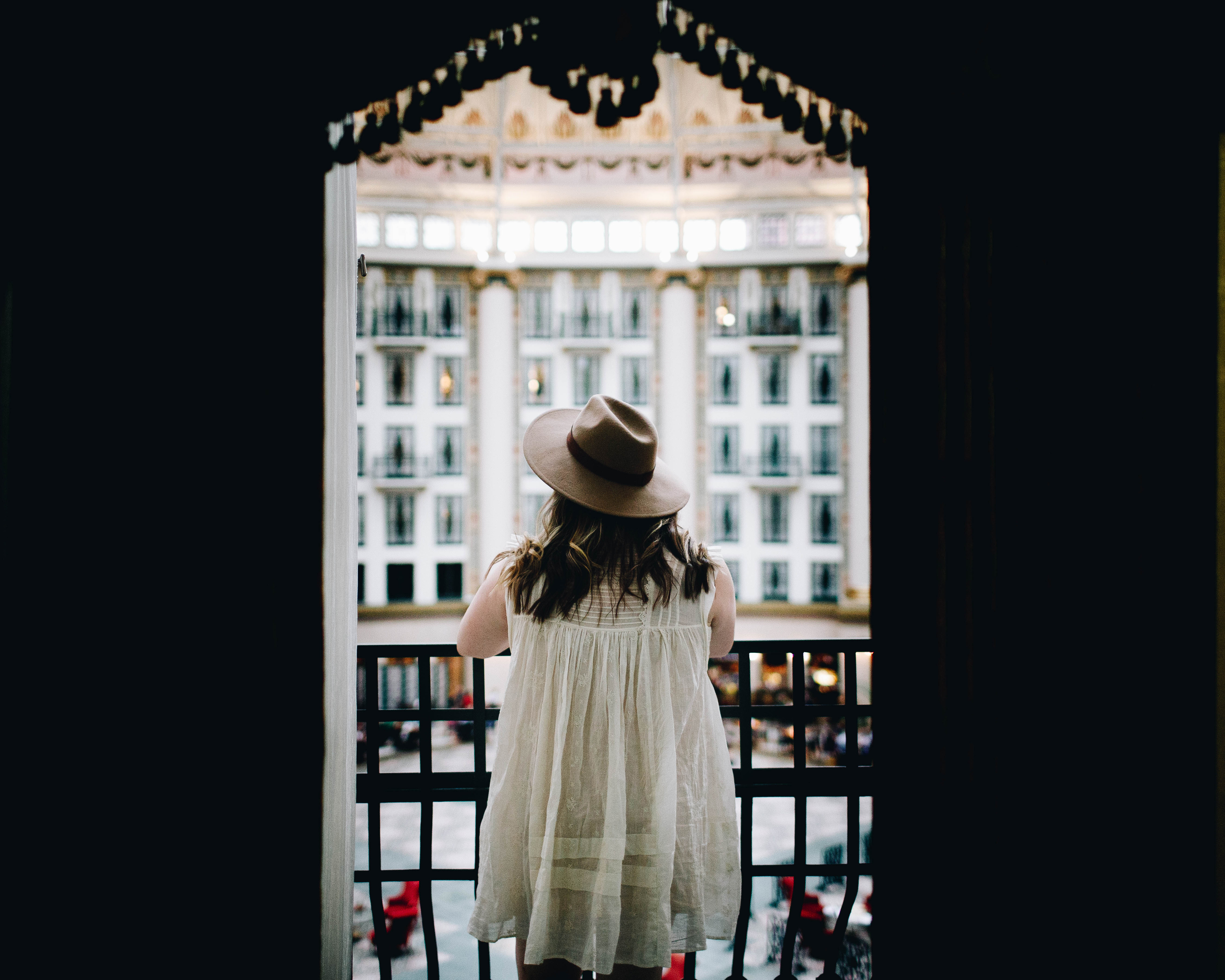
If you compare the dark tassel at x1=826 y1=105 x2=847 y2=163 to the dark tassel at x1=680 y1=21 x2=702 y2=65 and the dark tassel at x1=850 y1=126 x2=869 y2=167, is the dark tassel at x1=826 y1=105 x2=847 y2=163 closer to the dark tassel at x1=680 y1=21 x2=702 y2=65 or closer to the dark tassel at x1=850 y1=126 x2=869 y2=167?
the dark tassel at x1=850 y1=126 x2=869 y2=167

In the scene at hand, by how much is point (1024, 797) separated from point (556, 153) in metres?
13.4

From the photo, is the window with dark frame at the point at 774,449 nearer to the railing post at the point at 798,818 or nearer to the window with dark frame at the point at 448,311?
the window with dark frame at the point at 448,311

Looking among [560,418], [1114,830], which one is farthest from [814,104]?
[1114,830]

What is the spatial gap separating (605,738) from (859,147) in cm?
116

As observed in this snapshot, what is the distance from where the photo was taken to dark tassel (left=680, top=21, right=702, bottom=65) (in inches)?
44.9

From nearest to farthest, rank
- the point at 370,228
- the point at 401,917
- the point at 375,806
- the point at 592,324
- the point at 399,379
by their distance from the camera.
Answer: the point at 375,806 < the point at 401,917 < the point at 370,228 < the point at 592,324 < the point at 399,379

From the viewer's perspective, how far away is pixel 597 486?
1.25 m

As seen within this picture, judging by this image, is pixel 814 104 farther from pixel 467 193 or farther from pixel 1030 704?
pixel 467 193

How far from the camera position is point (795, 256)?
13133mm

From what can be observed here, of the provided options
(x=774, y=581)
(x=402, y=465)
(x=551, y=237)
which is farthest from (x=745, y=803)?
(x=551, y=237)

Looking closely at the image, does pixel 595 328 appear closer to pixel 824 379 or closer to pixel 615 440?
pixel 824 379

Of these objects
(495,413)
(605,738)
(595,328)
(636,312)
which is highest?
(636,312)

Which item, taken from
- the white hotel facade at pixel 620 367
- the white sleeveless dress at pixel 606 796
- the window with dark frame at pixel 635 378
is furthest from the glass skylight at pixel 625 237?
the white sleeveless dress at pixel 606 796

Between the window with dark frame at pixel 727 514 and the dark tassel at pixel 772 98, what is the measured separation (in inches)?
491
